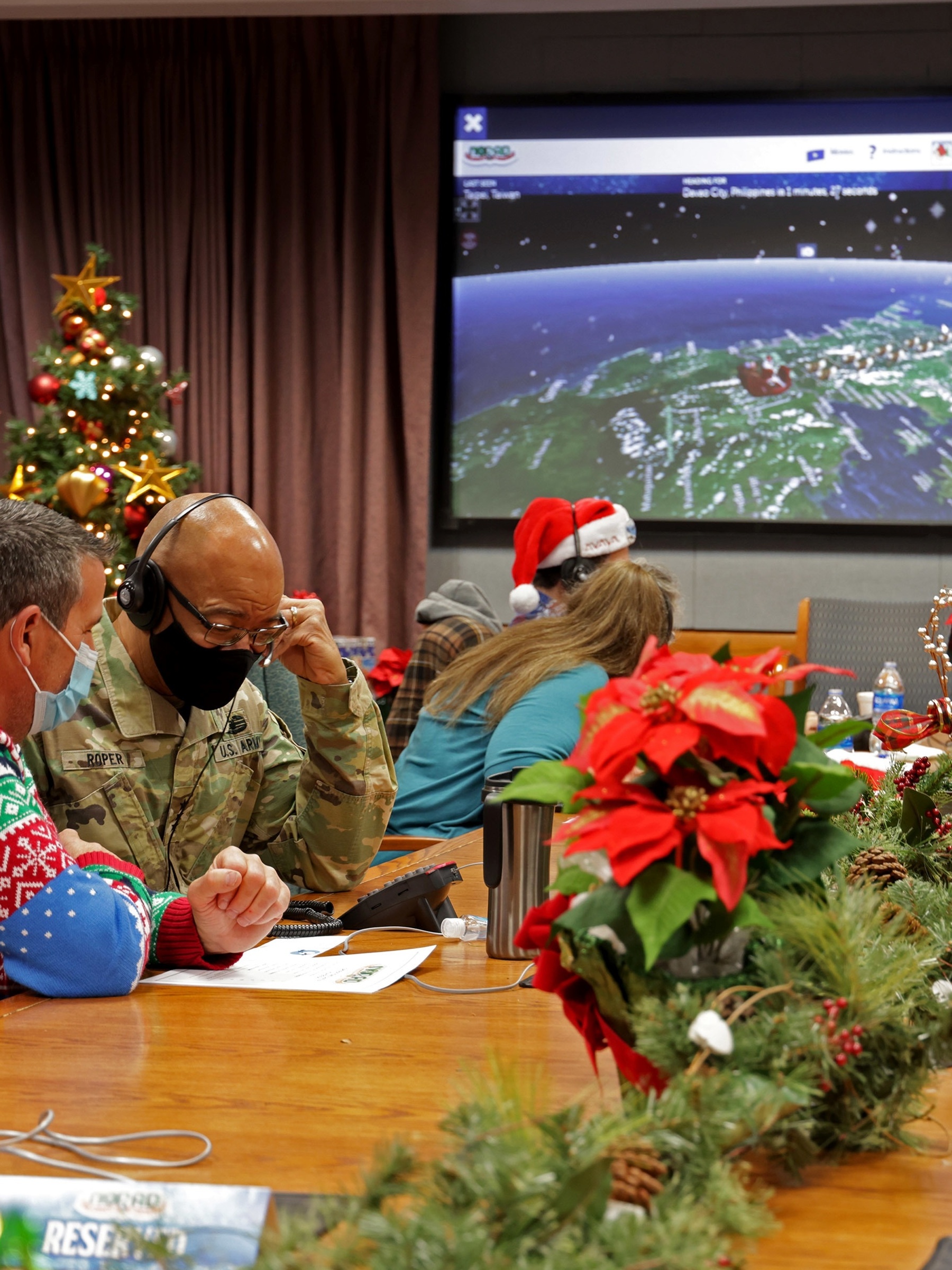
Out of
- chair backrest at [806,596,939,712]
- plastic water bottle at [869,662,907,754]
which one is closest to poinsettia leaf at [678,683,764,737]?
plastic water bottle at [869,662,907,754]

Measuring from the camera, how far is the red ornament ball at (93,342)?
4395 mm

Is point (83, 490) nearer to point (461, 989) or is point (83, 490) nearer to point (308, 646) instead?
point (308, 646)

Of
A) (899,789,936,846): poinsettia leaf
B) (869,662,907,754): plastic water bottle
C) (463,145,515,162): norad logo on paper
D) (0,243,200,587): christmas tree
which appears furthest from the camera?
(463,145,515,162): norad logo on paper

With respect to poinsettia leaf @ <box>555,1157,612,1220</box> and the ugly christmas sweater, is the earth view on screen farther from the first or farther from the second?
poinsettia leaf @ <box>555,1157,612,1220</box>

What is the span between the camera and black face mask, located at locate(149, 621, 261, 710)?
5.41ft

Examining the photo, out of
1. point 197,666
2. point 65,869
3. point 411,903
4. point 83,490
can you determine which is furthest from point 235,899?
point 83,490

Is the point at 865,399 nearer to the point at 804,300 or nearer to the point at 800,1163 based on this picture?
the point at 804,300

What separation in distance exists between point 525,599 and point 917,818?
1821 millimetres

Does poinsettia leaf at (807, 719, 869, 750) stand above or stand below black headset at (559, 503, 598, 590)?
above

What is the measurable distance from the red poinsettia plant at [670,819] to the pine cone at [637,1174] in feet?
0.29

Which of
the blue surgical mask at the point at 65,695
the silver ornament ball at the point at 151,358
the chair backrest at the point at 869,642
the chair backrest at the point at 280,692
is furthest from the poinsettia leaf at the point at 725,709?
the silver ornament ball at the point at 151,358

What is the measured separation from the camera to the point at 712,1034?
663mm

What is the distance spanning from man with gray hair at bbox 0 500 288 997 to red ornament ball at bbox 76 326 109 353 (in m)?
3.25

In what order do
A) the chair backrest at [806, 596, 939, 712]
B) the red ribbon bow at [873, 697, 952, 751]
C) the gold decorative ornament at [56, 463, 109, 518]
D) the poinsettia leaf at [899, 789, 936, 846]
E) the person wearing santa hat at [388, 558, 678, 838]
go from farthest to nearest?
the gold decorative ornament at [56, 463, 109, 518], the chair backrest at [806, 596, 939, 712], the person wearing santa hat at [388, 558, 678, 838], the red ribbon bow at [873, 697, 952, 751], the poinsettia leaf at [899, 789, 936, 846]
